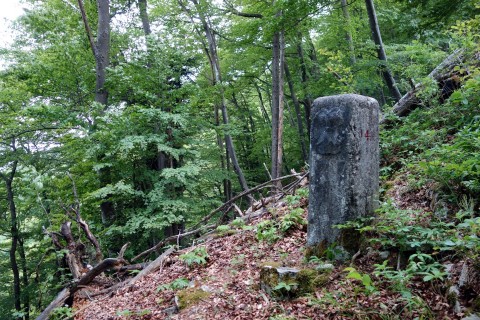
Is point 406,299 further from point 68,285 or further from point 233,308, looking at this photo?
point 68,285

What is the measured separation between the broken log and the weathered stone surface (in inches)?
109

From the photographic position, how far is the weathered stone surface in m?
3.35

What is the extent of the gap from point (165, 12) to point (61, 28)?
15.4 ft

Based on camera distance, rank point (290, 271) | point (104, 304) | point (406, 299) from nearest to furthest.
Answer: point (406, 299)
point (290, 271)
point (104, 304)

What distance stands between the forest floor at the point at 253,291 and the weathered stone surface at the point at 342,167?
355 mm

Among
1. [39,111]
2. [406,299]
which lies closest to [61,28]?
[39,111]

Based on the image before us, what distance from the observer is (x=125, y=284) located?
5.45 m

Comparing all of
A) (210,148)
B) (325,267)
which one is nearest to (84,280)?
(325,267)

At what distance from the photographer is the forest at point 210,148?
296cm

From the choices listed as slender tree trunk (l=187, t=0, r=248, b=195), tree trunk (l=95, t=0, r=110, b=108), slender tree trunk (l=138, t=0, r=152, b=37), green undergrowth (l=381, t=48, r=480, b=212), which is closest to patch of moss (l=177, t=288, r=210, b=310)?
green undergrowth (l=381, t=48, r=480, b=212)

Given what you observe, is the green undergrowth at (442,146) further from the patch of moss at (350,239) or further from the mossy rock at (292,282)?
the mossy rock at (292,282)

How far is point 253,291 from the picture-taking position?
3496 millimetres

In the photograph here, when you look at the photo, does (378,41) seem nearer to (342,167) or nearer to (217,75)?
(342,167)

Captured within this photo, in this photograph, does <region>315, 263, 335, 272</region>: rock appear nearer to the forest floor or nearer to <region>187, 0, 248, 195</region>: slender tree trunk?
the forest floor
